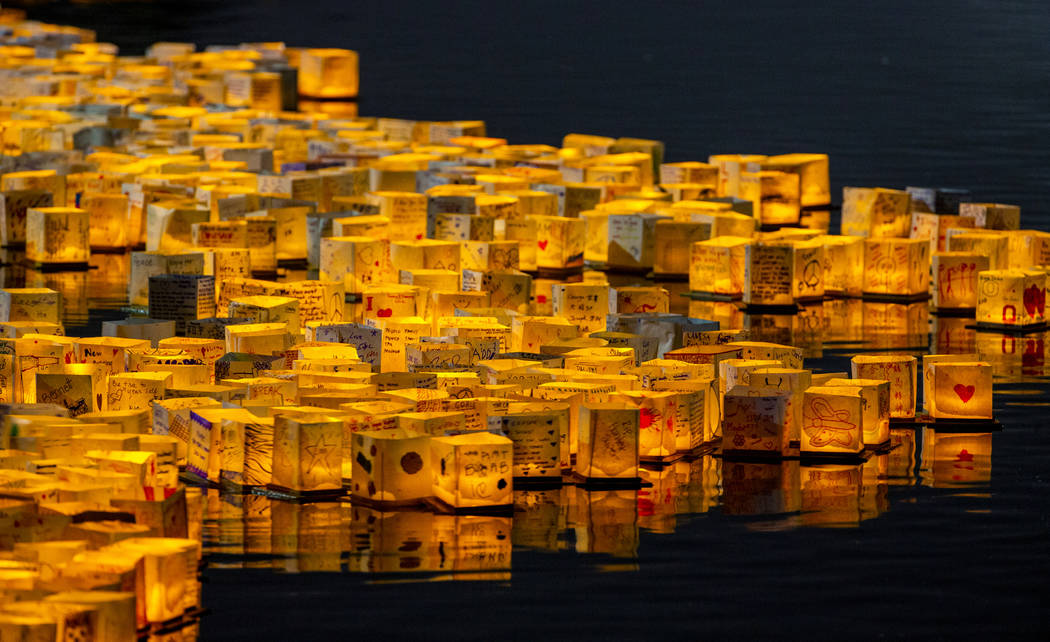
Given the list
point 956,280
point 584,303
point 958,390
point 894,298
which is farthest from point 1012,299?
point 958,390

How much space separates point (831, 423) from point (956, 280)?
8.11 m

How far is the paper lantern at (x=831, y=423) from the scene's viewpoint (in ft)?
58.2

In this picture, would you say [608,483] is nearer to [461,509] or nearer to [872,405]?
[461,509]

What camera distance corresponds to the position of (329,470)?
645 inches

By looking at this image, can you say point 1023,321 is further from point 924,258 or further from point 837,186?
point 837,186

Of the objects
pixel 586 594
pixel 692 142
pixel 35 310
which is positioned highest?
pixel 692 142

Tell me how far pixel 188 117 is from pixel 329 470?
23.6m

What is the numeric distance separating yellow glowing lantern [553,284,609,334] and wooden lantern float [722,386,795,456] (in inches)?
198

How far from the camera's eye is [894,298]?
2620 cm

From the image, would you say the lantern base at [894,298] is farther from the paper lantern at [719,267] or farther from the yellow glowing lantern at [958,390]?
the yellow glowing lantern at [958,390]

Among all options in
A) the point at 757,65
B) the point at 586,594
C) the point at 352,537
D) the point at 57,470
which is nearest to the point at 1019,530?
the point at 586,594

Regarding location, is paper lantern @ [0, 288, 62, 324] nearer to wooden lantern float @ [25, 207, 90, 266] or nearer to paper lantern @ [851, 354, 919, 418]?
wooden lantern float @ [25, 207, 90, 266]

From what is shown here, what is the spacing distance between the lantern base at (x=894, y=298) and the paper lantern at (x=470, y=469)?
36.5ft

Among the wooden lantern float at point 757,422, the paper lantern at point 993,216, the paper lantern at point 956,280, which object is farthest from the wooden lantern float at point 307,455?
the paper lantern at point 993,216
